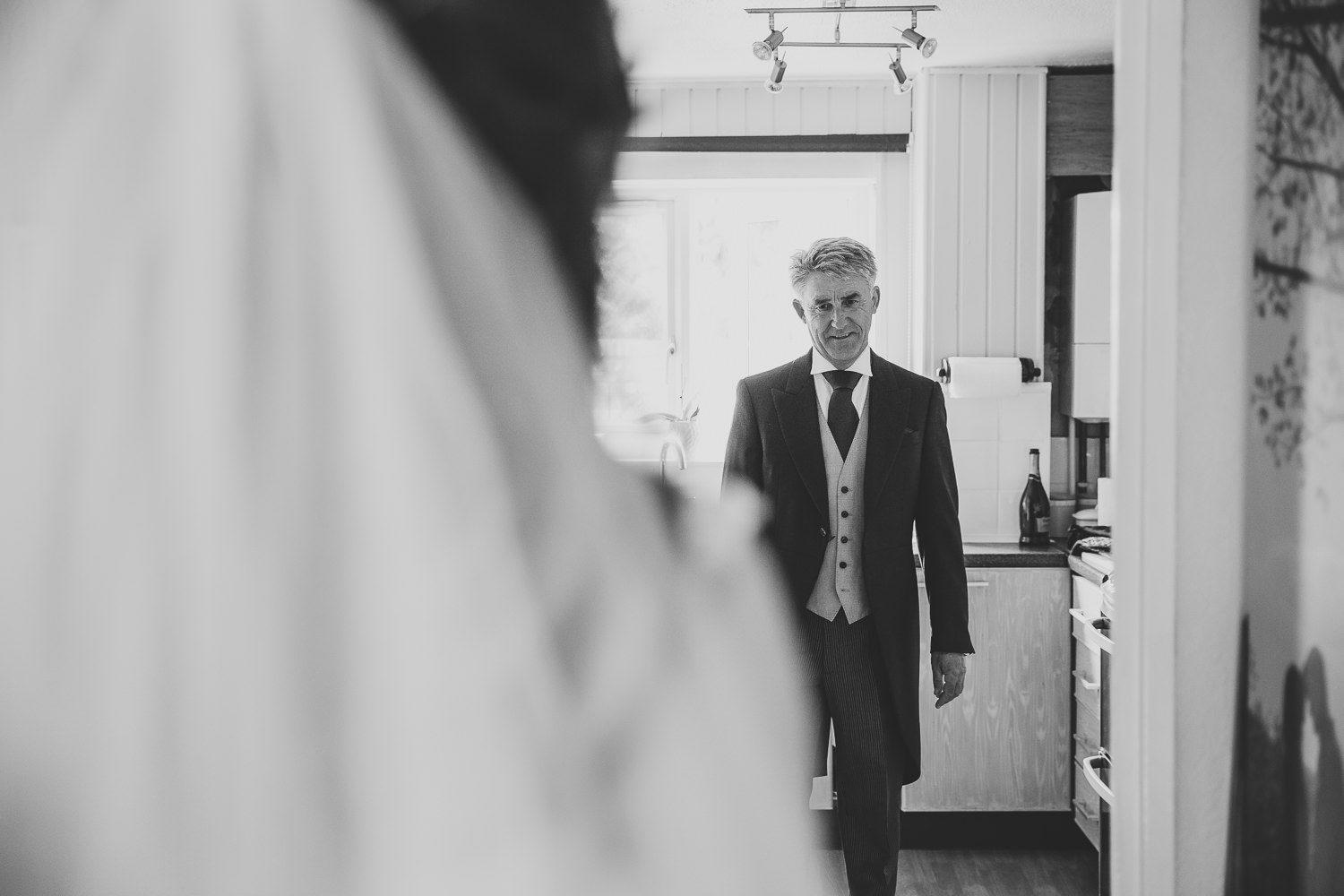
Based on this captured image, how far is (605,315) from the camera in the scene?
2.01 feet

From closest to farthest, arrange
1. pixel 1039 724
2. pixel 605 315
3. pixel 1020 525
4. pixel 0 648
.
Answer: pixel 0 648
pixel 605 315
pixel 1039 724
pixel 1020 525

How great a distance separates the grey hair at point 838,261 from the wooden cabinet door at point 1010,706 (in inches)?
50.8

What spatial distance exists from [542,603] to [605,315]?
0.66 ft

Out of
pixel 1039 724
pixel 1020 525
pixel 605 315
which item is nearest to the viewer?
pixel 605 315

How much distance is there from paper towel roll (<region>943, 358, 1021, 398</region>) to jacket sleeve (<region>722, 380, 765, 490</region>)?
1294 mm

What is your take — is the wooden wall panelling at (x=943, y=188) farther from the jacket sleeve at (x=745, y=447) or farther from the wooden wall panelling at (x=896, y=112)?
the jacket sleeve at (x=745, y=447)

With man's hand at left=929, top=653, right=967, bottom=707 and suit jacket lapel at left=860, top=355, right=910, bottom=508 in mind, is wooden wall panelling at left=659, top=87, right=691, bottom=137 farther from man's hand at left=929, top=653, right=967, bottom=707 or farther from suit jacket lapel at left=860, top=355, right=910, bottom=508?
man's hand at left=929, top=653, right=967, bottom=707

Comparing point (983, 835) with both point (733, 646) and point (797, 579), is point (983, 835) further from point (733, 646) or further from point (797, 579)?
point (733, 646)

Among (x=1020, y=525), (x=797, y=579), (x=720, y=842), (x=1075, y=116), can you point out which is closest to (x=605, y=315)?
(x=720, y=842)

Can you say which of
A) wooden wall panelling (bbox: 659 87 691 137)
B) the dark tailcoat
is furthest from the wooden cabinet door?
wooden wall panelling (bbox: 659 87 691 137)

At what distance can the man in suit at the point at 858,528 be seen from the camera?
2.28 metres

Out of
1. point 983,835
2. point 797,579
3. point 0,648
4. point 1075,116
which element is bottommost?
point 983,835

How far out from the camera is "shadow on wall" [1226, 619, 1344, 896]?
1.11 meters

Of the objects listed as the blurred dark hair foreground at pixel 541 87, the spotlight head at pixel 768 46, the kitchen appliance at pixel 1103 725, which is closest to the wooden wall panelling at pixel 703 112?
the spotlight head at pixel 768 46
